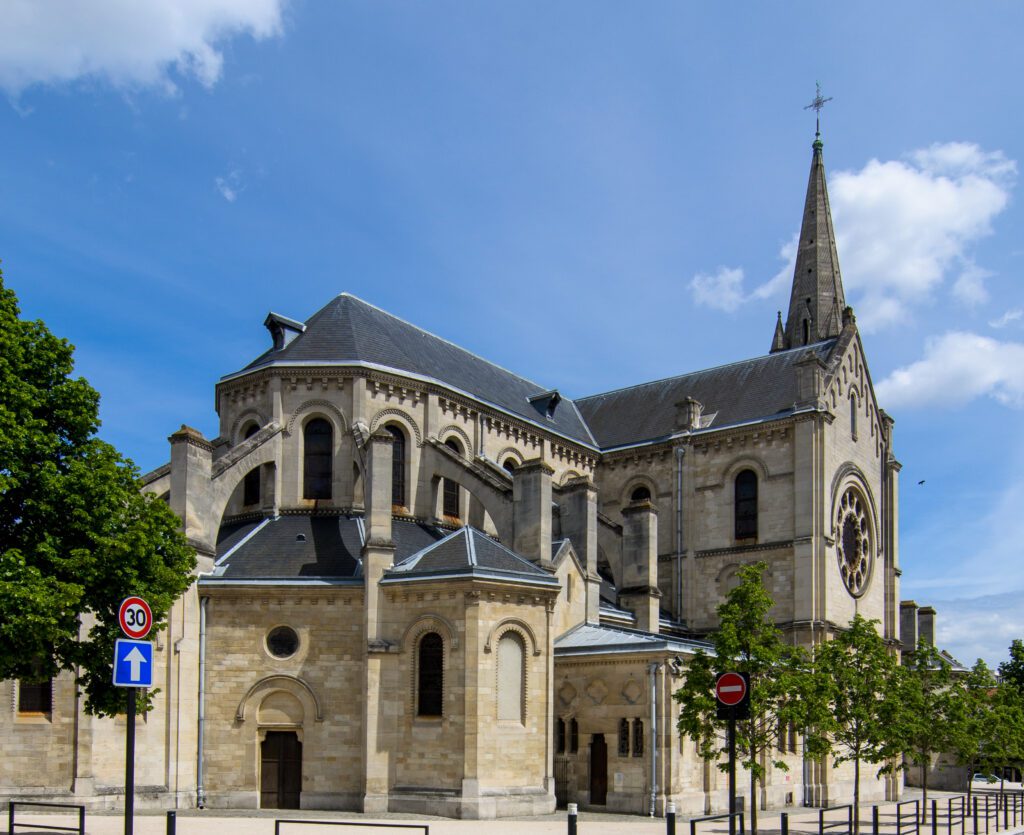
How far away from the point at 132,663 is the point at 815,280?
49.9 m

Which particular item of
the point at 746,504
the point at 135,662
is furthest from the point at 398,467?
the point at 135,662

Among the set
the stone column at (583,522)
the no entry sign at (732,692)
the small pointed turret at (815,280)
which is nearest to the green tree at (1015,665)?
the small pointed turret at (815,280)

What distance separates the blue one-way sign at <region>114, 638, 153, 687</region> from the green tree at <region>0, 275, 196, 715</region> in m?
5.31

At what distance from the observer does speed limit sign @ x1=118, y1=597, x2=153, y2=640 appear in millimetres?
14586

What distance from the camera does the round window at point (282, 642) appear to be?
31.3m

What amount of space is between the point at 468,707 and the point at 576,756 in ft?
17.7

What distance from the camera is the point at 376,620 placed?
30781 millimetres

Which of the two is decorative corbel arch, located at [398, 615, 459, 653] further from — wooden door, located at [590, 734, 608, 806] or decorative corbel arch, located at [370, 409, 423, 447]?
decorative corbel arch, located at [370, 409, 423, 447]

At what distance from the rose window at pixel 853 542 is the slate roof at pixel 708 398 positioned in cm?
497

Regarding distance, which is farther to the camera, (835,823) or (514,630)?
(514,630)

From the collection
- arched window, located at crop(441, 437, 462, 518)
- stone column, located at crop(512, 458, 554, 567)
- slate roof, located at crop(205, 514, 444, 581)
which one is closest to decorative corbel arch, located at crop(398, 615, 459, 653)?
slate roof, located at crop(205, 514, 444, 581)

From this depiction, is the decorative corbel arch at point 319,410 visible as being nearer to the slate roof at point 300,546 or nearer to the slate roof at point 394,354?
the slate roof at point 394,354

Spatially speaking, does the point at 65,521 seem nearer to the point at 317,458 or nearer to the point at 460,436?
the point at 317,458

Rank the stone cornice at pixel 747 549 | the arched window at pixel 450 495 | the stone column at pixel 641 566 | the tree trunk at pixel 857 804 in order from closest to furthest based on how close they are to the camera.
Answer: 1. the tree trunk at pixel 857 804
2. the stone column at pixel 641 566
3. the arched window at pixel 450 495
4. the stone cornice at pixel 747 549
